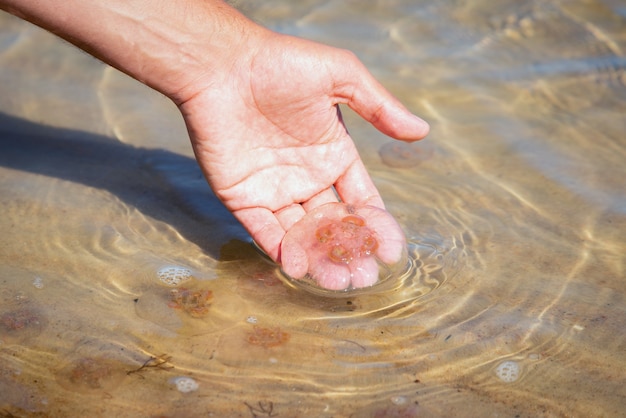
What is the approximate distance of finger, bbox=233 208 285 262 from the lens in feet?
9.82

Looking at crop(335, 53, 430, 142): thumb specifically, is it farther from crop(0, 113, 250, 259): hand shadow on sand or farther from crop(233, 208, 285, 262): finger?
crop(0, 113, 250, 259): hand shadow on sand

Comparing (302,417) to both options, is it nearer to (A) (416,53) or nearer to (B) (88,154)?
(B) (88,154)

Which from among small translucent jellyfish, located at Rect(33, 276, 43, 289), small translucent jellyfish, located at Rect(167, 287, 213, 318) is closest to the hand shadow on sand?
small translucent jellyfish, located at Rect(167, 287, 213, 318)

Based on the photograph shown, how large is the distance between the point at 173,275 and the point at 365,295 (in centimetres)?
83

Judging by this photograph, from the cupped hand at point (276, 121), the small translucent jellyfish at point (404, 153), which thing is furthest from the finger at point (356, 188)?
the small translucent jellyfish at point (404, 153)

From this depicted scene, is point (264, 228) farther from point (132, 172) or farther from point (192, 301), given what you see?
point (132, 172)

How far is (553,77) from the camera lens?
4691 mm

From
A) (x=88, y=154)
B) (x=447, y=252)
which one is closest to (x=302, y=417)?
(x=447, y=252)

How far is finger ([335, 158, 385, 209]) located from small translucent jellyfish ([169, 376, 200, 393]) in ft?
3.80

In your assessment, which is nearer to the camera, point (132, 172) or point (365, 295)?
point (365, 295)

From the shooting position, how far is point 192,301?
9.32 ft

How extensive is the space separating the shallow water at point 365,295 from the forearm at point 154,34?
76 centimetres

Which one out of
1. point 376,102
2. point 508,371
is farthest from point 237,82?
point 508,371

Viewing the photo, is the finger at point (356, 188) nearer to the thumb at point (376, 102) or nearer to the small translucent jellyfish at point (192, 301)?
the thumb at point (376, 102)
